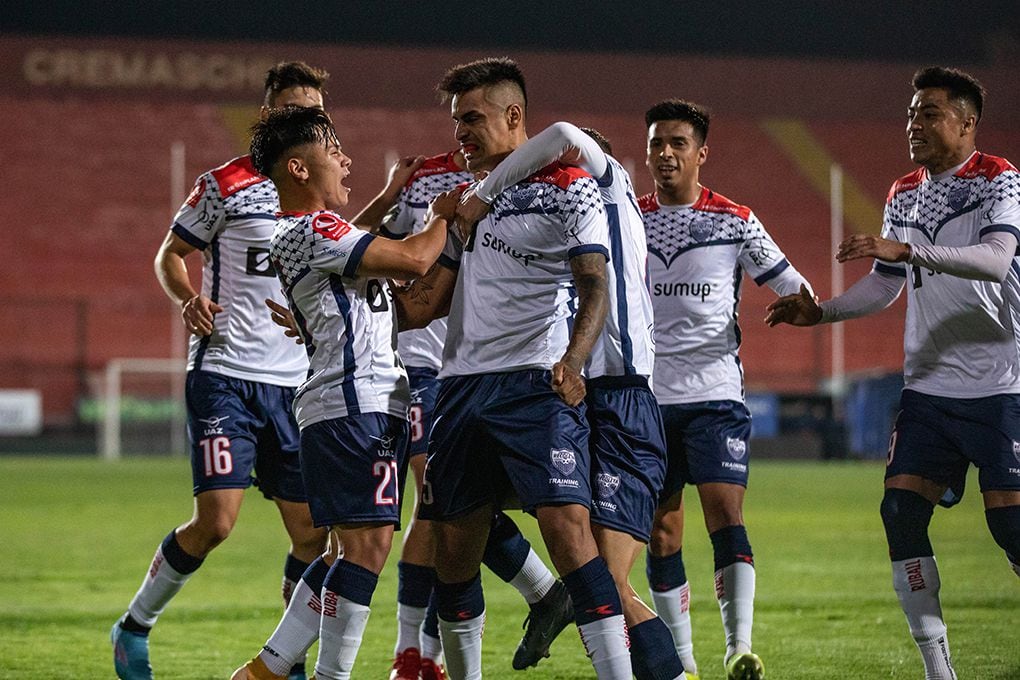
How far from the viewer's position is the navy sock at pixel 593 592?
13.9 feet

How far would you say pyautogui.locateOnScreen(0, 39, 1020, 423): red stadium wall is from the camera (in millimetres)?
28469

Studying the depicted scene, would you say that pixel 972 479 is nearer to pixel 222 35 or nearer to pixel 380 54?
pixel 380 54

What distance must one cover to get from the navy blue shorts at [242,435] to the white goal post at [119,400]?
19303 millimetres

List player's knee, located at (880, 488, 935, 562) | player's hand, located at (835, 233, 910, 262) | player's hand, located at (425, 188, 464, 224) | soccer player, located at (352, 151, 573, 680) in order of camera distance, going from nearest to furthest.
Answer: player's hand, located at (425, 188, 464, 224), player's hand, located at (835, 233, 910, 262), soccer player, located at (352, 151, 573, 680), player's knee, located at (880, 488, 935, 562)

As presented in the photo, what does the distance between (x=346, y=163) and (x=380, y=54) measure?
1061 inches

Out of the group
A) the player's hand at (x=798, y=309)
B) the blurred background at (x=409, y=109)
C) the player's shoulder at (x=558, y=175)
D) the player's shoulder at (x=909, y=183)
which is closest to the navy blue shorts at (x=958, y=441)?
the player's hand at (x=798, y=309)

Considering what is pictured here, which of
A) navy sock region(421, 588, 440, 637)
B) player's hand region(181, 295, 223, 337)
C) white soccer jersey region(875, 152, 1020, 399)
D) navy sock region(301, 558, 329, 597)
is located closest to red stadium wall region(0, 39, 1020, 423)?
white soccer jersey region(875, 152, 1020, 399)

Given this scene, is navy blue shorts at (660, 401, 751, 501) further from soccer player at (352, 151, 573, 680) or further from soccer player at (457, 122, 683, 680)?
soccer player at (457, 122, 683, 680)

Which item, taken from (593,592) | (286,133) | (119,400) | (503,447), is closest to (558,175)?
(503,447)

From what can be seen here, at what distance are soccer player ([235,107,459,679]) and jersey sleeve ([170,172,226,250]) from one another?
1.25 m

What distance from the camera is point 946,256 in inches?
201

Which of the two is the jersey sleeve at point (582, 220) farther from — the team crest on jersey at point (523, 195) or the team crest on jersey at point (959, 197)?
the team crest on jersey at point (959, 197)

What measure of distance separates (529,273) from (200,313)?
1715 mm

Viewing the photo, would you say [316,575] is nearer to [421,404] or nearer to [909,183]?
[421,404]
